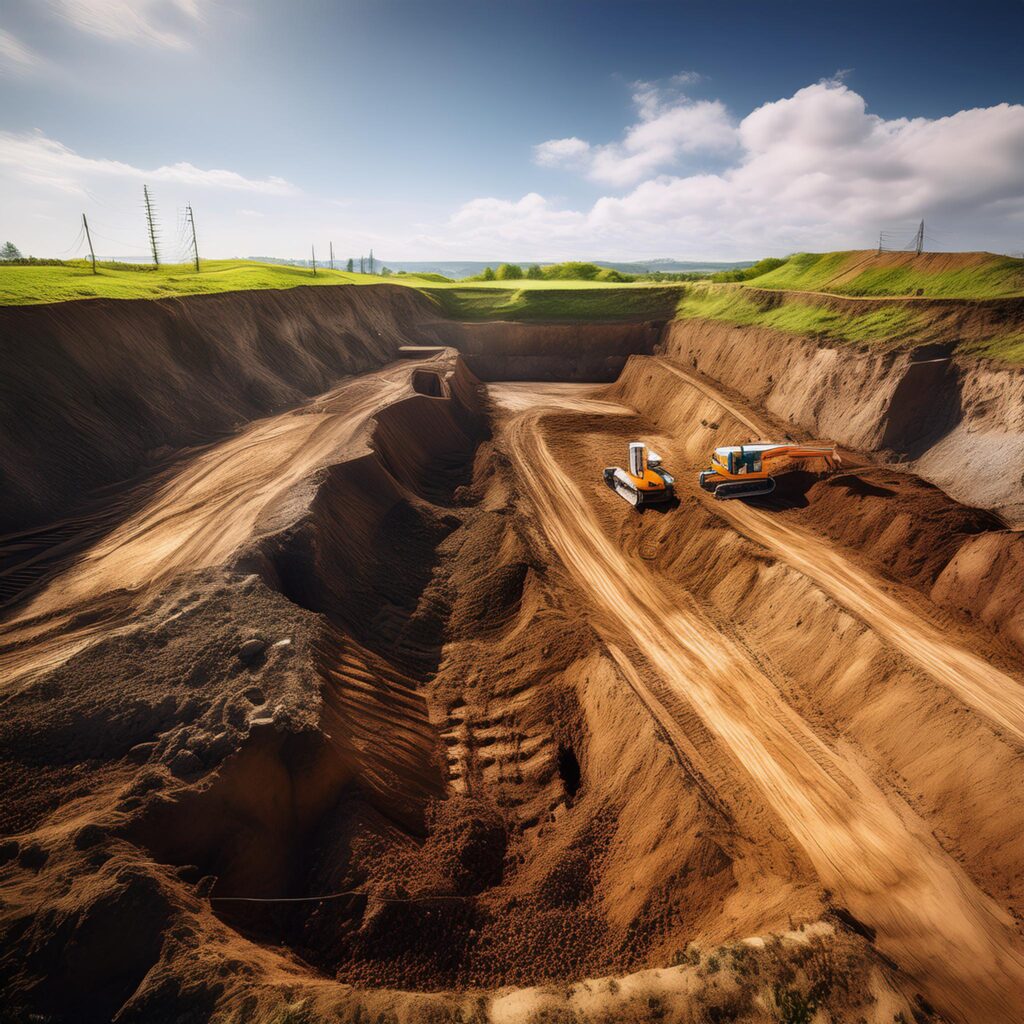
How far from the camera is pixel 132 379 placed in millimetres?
22859

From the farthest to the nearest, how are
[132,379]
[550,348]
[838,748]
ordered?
1. [550,348]
2. [132,379]
3. [838,748]

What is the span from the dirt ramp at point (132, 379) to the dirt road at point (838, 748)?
16974mm

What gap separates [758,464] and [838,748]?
11.5 metres

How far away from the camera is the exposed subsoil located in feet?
23.7

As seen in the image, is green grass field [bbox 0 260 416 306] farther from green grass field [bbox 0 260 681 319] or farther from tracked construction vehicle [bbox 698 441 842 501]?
tracked construction vehicle [bbox 698 441 842 501]

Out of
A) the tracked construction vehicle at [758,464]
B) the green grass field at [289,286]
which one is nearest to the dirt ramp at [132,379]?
the green grass field at [289,286]

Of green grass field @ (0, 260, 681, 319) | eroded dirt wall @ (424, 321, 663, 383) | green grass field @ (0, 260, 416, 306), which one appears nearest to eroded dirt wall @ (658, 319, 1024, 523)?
eroded dirt wall @ (424, 321, 663, 383)

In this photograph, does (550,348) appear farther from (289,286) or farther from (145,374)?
(145,374)

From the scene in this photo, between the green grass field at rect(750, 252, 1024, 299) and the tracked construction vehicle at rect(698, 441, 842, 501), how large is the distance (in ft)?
36.7

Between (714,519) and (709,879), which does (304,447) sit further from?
(709,879)

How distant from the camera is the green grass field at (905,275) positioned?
78.8 feet

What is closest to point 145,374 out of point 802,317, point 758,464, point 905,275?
point 758,464

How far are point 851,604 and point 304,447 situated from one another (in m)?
19.6

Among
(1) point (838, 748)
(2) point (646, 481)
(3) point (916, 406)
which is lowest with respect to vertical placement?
(1) point (838, 748)
